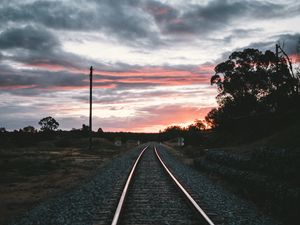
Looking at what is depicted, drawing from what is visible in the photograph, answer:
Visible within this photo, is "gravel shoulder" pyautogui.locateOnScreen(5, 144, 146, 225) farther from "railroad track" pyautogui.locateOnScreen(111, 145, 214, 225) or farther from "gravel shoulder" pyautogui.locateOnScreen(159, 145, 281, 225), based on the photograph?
"gravel shoulder" pyautogui.locateOnScreen(159, 145, 281, 225)

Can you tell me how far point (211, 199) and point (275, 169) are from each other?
108 inches

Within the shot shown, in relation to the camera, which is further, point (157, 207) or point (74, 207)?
point (74, 207)

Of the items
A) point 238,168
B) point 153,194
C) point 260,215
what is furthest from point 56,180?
point 260,215

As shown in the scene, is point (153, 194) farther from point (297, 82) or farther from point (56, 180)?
point (297, 82)

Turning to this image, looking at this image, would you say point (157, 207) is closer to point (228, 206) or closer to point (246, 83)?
point (228, 206)

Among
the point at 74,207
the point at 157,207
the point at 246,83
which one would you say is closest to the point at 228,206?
the point at 157,207

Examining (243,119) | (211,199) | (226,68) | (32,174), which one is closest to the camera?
(211,199)

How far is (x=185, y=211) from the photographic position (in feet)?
30.5

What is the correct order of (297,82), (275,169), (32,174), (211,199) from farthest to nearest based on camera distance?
(297,82), (32,174), (275,169), (211,199)

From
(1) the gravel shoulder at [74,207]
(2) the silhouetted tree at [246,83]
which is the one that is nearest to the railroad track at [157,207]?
(1) the gravel shoulder at [74,207]

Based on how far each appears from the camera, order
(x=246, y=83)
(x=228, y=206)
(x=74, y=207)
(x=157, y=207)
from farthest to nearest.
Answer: (x=246, y=83)
(x=228, y=206)
(x=74, y=207)
(x=157, y=207)

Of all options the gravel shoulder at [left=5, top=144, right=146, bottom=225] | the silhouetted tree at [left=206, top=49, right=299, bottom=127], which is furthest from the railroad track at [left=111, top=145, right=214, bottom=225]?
the silhouetted tree at [left=206, top=49, right=299, bottom=127]

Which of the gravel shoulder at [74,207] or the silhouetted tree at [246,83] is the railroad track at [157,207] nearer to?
the gravel shoulder at [74,207]

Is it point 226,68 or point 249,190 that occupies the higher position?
point 226,68
